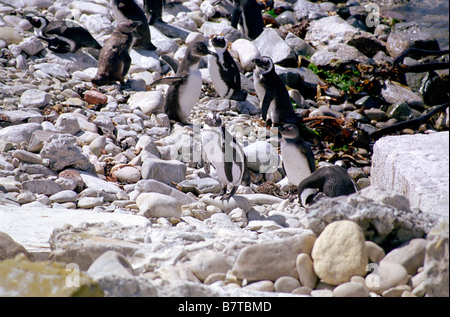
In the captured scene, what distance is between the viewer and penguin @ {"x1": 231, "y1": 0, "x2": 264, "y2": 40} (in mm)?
10250

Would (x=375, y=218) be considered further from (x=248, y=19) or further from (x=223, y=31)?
(x=248, y=19)

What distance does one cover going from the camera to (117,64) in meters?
7.31

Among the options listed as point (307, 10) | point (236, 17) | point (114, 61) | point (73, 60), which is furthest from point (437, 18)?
point (307, 10)

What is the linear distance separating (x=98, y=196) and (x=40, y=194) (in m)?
0.46

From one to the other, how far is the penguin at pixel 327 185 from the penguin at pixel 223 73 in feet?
10.5

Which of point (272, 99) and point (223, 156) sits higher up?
point (223, 156)

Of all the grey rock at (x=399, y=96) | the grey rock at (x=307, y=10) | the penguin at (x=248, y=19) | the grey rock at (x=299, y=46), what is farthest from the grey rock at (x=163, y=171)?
the grey rock at (x=307, y=10)

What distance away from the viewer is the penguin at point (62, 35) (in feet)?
25.8

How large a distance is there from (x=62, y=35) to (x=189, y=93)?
2419mm

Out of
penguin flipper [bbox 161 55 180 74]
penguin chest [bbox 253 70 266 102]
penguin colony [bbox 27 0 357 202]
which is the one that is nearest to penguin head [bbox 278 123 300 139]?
penguin colony [bbox 27 0 357 202]

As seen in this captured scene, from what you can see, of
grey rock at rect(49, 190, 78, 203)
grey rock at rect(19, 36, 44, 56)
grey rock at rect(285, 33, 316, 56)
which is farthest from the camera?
grey rock at rect(285, 33, 316, 56)

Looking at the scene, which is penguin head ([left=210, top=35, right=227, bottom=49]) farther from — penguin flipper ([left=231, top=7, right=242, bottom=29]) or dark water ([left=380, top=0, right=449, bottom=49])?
dark water ([left=380, top=0, right=449, bottom=49])

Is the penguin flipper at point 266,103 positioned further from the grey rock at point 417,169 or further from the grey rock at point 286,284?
the grey rock at point 286,284

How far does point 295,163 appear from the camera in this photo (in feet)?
18.4
